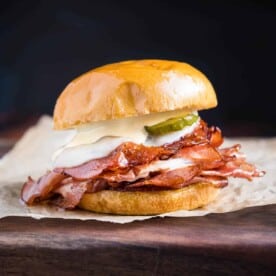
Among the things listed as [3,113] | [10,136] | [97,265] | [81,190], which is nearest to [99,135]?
[81,190]

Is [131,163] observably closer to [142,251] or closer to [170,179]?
[170,179]

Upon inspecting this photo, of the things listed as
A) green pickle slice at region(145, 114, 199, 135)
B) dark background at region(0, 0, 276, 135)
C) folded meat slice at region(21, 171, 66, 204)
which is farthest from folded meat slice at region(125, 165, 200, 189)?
dark background at region(0, 0, 276, 135)

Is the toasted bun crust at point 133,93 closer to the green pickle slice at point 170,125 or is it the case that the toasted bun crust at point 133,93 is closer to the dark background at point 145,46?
the green pickle slice at point 170,125

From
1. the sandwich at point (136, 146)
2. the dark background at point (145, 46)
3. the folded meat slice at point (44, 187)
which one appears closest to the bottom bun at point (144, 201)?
the sandwich at point (136, 146)

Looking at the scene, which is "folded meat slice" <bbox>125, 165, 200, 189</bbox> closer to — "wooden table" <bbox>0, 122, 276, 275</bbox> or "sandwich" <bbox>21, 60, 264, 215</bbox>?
"sandwich" <bbox>21, 60, 264, 215</bbox>

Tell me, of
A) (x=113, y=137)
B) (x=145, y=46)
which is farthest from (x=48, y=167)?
(x=145, y=46)

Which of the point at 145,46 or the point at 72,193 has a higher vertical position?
the point at 145,46

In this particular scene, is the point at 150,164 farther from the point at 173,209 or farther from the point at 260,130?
the point at 260,130
